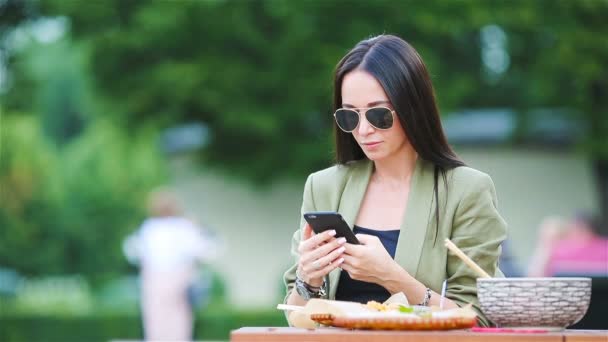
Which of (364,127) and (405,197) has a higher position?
(364,127)

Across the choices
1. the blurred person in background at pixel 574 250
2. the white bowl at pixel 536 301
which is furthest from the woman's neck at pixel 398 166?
the blurred person in background at pixel 574 250

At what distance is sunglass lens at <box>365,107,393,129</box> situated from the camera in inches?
138

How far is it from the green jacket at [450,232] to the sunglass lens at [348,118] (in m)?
0.29

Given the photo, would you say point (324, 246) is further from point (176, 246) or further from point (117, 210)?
point (117, 210)

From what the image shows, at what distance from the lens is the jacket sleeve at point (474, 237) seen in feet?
11.5

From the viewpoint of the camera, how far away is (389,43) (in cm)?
366

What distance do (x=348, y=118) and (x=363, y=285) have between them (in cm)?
49

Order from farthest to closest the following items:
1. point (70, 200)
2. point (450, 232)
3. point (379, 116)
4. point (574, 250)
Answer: point (70, 200)
point (574, 250)
point (450, 232)
point (379, 116)

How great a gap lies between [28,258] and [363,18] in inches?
399

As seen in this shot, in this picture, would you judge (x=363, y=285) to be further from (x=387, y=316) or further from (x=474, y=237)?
(x=387, y=316)

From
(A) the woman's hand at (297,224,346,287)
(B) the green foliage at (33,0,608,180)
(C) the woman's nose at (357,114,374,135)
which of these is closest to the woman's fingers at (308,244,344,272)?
(A) the woman's hand at (297,224,346,287)

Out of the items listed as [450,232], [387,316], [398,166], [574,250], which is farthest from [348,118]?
[574,250]

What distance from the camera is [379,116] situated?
11.5 feet

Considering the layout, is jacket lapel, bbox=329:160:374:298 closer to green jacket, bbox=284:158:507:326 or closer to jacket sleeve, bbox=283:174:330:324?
green jacket, bbox=284:158:507:326
